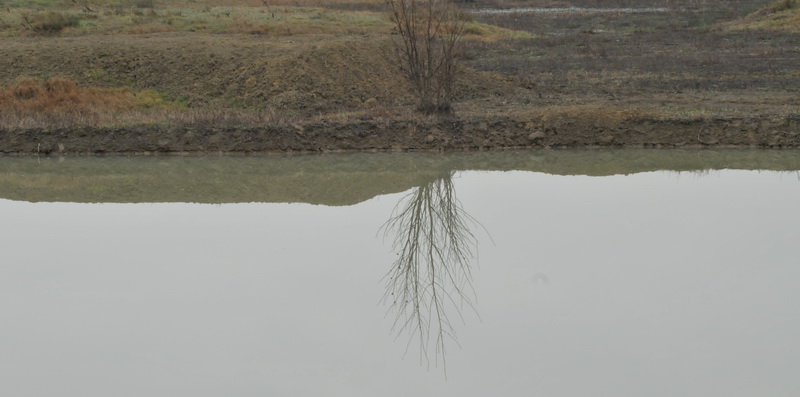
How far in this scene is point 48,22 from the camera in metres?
23.1

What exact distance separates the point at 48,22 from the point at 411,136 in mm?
12847

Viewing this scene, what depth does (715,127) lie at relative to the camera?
13633mm

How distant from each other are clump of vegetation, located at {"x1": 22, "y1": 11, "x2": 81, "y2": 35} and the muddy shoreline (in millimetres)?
9517

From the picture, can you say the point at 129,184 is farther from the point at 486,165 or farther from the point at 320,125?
the point at 486,165

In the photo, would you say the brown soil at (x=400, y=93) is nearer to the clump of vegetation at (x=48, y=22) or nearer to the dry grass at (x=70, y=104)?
the dry grass at (x=70, y=104)

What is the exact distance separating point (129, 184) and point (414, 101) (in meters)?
5.92

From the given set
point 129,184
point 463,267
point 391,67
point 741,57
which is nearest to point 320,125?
point 129,184

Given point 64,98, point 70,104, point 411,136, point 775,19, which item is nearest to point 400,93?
point 411,136

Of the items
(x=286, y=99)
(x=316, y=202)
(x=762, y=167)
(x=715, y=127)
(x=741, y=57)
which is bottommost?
(x=316, y=202)

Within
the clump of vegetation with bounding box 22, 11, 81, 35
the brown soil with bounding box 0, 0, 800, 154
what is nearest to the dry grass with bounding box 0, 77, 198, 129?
the brown soil with bounding box 0, 0, 800, 154

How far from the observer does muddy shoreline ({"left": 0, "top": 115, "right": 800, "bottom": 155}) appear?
1361cm

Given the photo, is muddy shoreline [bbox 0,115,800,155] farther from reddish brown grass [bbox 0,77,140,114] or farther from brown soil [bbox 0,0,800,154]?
reddish brown grass [bbox 0,77,140,114]

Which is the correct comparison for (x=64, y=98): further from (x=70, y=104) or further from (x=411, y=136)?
(x=411, y=136)

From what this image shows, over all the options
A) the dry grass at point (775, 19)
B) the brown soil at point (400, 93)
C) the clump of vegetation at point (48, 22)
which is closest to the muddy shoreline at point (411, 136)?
the brown soil at point (400, 93)
